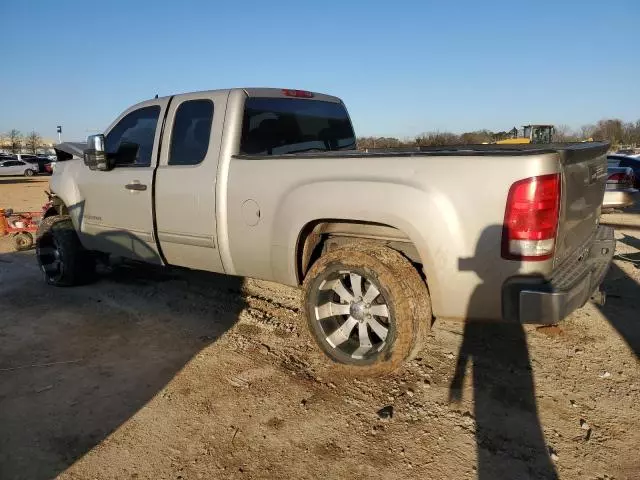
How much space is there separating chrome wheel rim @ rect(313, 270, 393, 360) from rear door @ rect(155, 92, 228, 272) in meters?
1.13

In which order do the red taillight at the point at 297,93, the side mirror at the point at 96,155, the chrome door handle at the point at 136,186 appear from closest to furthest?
the chrome door handle at the point at 136,186 → the red taillight at the point at 297,93 → the side mirror at the point at 96,155

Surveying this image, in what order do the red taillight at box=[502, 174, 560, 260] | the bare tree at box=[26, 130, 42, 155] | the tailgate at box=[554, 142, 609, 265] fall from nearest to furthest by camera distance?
the red taillight at box=[502, 174, 560, 260] → the tailgate at box=[554, 142, 609, 265] → the bare tree at box=[26, 130, 42, 155]

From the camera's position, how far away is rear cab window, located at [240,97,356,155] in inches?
163

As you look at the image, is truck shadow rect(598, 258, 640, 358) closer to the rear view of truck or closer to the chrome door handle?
the rear view of truck

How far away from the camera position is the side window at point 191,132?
418cm

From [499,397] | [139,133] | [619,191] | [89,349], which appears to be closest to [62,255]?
[139,133]

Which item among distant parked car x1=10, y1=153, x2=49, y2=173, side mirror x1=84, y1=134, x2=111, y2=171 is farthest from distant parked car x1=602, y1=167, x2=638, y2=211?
distant parked car x1=10, y1=153, x2=49, y2=173

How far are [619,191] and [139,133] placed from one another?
8615 mm

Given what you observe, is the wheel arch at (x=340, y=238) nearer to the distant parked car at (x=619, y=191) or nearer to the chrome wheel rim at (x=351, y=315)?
the chrome wheel rim at (x=351, y=315)

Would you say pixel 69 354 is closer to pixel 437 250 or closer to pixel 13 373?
pixel 13 373

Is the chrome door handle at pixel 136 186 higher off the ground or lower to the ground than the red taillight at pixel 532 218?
higher

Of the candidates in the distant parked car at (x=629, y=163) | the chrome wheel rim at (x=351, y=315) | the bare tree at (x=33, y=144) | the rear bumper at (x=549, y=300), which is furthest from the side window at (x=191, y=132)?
the bare tree at (x=33, y=144)

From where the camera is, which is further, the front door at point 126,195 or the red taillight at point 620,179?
→ the red taillight at point 620,179

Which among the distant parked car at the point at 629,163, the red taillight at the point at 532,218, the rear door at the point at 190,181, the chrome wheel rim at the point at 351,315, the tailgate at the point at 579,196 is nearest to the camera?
the red taillight at the point at 532,218
